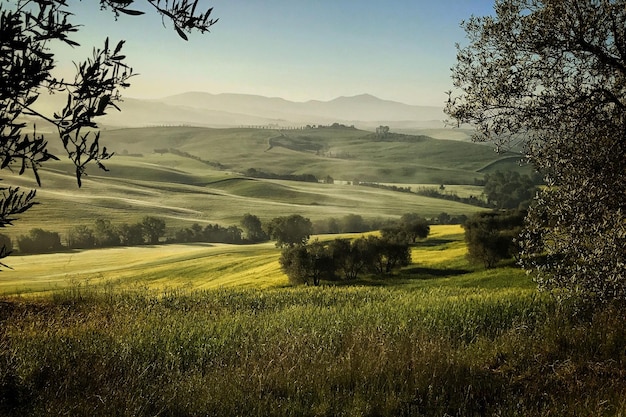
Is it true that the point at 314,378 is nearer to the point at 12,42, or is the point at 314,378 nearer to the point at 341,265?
the point at 12,42

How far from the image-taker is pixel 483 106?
1058 centimetres

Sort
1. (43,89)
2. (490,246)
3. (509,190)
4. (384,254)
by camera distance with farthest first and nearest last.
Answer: (509,190), (384,254), (490,246), (43,89)

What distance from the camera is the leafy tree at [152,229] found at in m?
104

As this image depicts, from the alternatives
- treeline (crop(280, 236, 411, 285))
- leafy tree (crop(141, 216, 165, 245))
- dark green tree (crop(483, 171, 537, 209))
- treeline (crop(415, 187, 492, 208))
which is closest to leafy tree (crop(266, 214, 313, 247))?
leafy tree (crop(141, 216, 165, 245))

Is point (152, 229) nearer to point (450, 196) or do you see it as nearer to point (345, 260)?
point (345, 260)

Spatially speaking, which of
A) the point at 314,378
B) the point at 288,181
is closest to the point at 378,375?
the point at 314,378

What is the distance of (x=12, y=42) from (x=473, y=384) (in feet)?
20.7

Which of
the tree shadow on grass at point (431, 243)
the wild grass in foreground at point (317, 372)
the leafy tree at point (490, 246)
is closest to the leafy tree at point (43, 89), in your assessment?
the wild grass in foreground at point (317, 372)

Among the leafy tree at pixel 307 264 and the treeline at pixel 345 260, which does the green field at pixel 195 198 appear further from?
the treeline at pixel 345 260

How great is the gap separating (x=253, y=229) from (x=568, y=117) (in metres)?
106

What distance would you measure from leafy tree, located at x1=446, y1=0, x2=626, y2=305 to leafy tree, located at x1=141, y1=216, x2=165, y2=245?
10032 cm

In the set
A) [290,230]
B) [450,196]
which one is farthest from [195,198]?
[450,196]

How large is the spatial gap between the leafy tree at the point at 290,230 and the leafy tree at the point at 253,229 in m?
20.0

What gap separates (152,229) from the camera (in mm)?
105188
